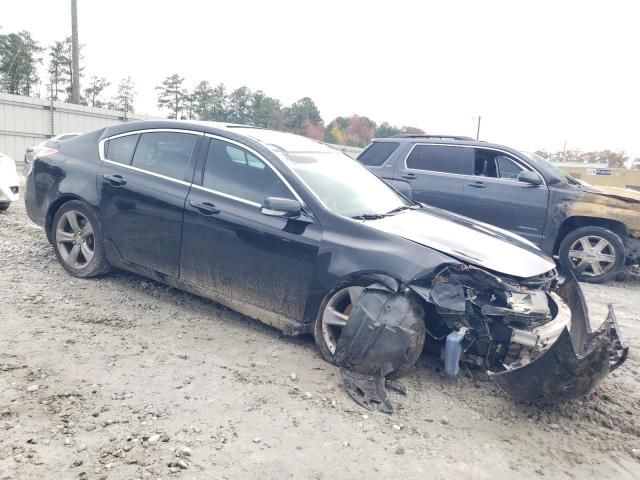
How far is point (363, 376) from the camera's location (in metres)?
3.50

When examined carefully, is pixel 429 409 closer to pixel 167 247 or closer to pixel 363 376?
pixel 363 376

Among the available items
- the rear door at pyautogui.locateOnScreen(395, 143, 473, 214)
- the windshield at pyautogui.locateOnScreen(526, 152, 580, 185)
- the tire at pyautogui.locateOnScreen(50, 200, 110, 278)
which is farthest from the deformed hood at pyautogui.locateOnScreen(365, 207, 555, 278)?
the windshield at pyautogui.locateOnScreen(526, 152, 580, 185)

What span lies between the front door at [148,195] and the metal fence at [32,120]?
54.8 feet

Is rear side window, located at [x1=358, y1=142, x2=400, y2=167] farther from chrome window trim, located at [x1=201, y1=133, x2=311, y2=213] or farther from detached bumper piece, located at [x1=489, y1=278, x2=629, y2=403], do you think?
detached bumper piece, located at [x1=489, y1=278, x2=629, y2=403]

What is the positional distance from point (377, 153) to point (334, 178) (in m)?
4.20

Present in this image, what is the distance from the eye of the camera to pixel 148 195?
4578 mm

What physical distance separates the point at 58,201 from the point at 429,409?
13.0 ft

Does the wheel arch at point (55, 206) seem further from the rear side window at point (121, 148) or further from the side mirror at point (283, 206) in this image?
the side mirror at point (283, 206)

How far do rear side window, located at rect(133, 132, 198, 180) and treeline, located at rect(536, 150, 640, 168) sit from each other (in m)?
67.0

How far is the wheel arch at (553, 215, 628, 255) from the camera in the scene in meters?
7.04

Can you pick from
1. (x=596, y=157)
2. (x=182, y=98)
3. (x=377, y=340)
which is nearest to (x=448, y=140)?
(x=377, y=340)

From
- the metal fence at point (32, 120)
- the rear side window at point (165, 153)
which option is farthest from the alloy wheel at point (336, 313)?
the metal fence at point (32, 120)

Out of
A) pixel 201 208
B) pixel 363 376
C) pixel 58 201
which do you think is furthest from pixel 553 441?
pixel 58 201

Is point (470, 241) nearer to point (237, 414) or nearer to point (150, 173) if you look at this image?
point (237, 414)
